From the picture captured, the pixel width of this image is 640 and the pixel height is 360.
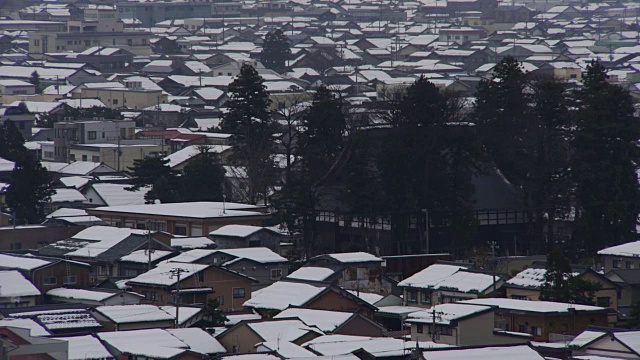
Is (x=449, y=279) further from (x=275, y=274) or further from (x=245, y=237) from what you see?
(x=245, y=237)

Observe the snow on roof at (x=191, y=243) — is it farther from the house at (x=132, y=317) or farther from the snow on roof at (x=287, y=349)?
the snow on roof at (x=287, y=349)

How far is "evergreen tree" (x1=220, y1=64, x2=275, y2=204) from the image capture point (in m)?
26.2

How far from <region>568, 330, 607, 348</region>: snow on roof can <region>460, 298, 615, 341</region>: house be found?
1134 millimetres

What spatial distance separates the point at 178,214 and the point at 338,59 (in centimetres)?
3550

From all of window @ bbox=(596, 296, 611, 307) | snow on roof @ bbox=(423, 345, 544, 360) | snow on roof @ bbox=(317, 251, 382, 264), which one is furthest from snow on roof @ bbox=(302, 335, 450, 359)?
snow on roof @ bbox=(317, 251, 382, 264)

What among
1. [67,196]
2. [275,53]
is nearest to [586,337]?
[67,196]

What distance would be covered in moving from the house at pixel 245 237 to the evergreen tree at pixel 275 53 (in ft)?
111

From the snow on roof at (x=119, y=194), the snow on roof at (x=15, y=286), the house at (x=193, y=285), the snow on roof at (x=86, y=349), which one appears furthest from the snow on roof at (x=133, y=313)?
the snow on roof at (x=119, y=194)

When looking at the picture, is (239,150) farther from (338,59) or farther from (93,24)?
(93,24)

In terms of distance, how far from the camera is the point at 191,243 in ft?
70.9

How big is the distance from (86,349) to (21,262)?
554cm

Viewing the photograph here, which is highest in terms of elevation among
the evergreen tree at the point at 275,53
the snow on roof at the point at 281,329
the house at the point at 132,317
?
the snow on roof at the point at 281,329

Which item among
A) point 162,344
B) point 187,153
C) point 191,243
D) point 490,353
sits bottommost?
point 187,153

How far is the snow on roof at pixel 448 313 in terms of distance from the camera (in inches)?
632
